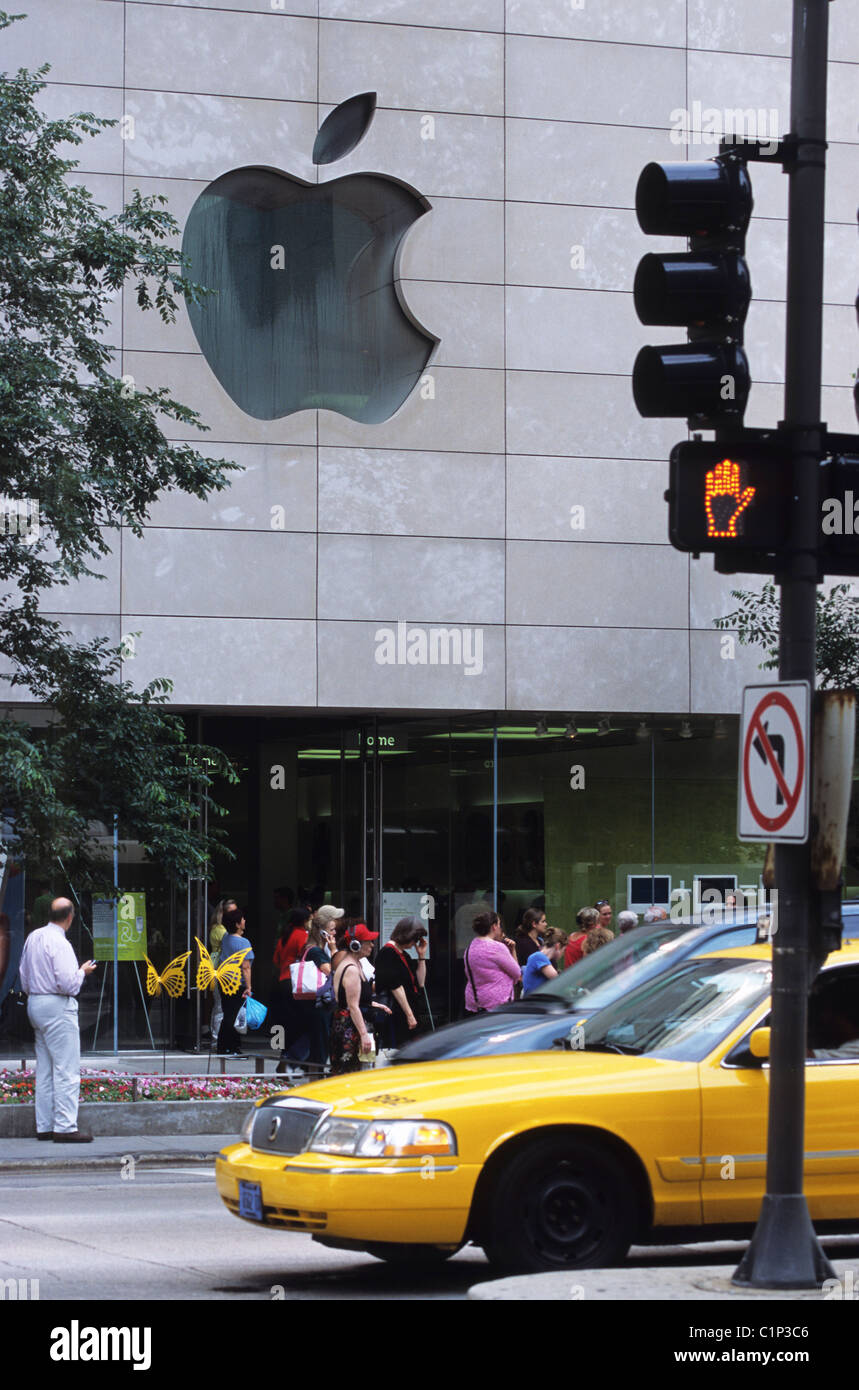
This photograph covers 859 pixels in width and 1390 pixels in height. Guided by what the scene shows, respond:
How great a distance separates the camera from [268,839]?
27.8 m

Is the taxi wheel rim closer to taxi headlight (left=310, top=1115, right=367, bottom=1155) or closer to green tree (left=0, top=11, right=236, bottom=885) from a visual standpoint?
taxi headlight (left=310, top=1115, right=367, bottom=1155)

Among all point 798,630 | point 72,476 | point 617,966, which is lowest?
point 617,966

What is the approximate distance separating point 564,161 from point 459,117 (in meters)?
1.44

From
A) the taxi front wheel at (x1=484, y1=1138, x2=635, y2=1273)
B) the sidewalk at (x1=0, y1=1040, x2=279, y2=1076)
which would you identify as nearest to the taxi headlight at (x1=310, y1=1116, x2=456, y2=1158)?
the taxi front wheel at (x1=484, y1=1138, x2=635, y2=1273)

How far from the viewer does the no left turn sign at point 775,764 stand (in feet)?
25.5

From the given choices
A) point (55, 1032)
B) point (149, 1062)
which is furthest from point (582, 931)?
point (149, 1062)

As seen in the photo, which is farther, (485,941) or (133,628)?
(133,628)

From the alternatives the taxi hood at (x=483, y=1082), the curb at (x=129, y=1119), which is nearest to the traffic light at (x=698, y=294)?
the taxi hood at (x=483, y=1082)

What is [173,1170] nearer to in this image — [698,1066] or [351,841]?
[698,1066]

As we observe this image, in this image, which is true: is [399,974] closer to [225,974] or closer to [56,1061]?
[56,1061]

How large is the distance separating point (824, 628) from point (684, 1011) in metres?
14.6

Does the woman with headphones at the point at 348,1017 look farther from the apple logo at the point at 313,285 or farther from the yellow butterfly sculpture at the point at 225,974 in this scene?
the apple logo at the point at 313,285

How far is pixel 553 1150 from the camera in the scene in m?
8.43
